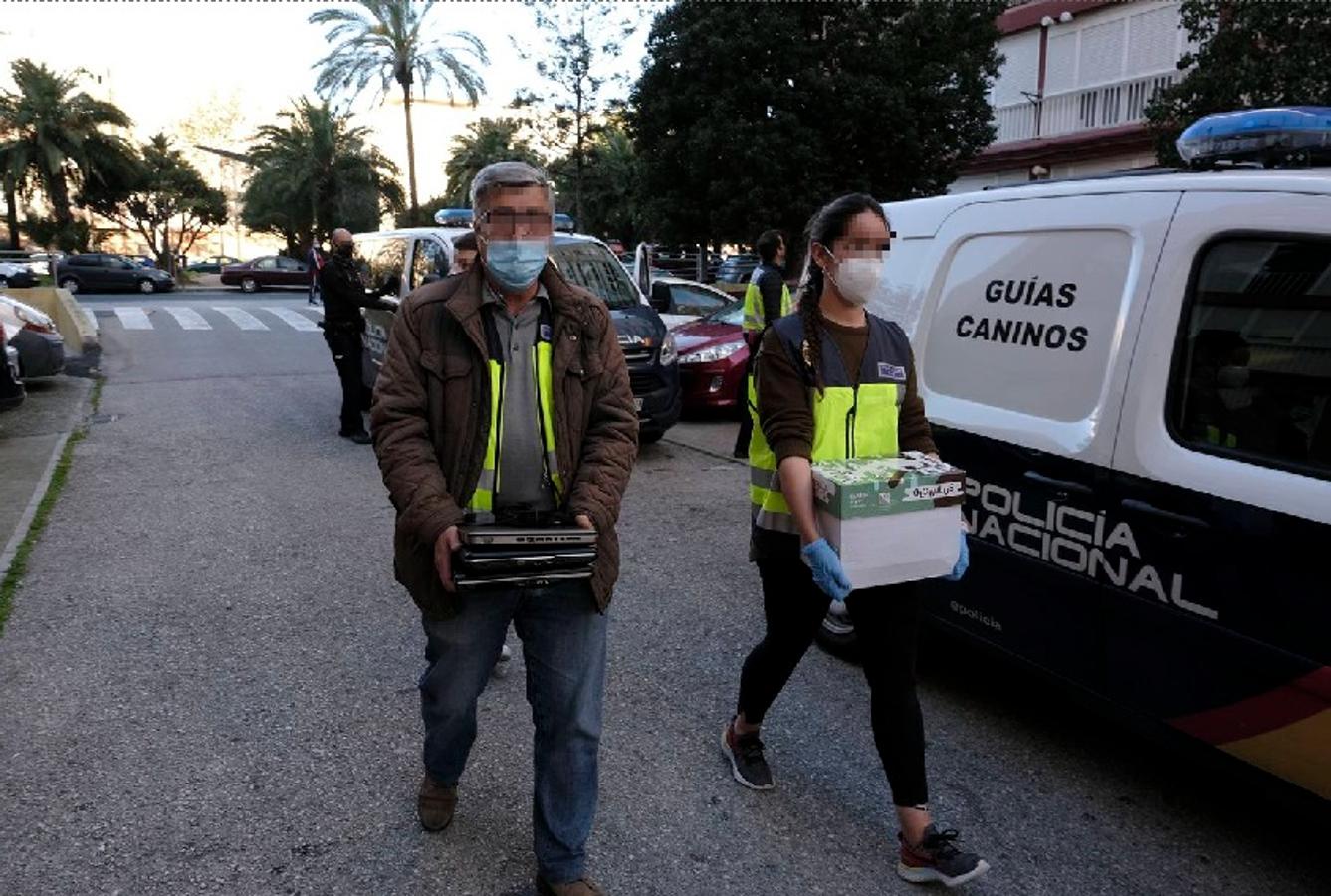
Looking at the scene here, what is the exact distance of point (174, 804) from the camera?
3203mm

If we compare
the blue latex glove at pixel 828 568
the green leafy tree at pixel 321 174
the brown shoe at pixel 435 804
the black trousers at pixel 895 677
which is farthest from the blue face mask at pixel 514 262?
the green leafy tree at pixel 321 174

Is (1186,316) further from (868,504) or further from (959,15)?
(959,15)

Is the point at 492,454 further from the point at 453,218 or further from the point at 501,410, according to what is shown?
the point at 453,218

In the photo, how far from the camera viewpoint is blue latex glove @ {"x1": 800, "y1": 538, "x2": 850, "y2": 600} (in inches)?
103

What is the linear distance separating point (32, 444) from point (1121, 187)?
29.8 ft

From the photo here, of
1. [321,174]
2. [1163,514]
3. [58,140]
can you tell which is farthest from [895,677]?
[58,140]

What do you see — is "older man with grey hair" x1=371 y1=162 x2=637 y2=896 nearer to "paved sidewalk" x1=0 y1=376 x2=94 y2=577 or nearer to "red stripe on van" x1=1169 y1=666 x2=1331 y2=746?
"red stripe on van" x1=1169 y1=666 x2=1331 y2=746

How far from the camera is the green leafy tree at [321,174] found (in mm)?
46750

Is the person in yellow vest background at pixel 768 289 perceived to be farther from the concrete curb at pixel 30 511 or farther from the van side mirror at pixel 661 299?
the concrete curb at pixel 30 511

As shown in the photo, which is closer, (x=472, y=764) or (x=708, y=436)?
(x=472, y=764)

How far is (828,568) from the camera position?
8.64ft

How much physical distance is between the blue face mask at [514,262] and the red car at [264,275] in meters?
38.7

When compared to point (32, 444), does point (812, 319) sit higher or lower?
higher

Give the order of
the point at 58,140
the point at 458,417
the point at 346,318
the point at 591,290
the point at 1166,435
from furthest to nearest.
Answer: the point at 58,140 → the point at 346,318 → the point at 591,290 → the point at 1166,435 → the point at 458,417
